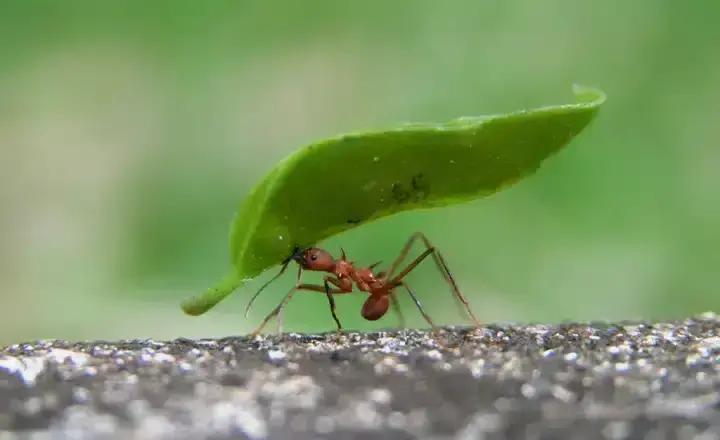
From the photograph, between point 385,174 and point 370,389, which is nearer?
point 370,389

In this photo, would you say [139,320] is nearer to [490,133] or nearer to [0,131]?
[0,131]

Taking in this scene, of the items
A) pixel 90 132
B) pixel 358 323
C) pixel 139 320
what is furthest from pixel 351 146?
pixel 90 132

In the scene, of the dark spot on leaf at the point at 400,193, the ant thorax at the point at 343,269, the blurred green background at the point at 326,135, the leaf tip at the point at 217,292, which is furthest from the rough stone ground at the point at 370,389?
the blurred green background at the point at 326,135

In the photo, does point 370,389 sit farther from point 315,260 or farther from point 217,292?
point 315,260

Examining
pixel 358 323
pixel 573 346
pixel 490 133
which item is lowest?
pixel 358 323

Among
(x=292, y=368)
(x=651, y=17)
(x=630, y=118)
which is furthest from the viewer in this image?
(x=651, y=17)

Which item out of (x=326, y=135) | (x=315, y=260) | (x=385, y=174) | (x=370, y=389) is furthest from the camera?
(x=326, y=135)

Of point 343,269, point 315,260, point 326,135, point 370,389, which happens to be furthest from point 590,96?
point 326,135
